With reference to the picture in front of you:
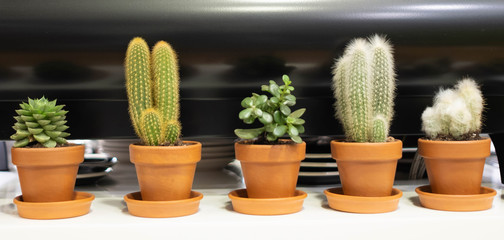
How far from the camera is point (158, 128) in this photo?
0.71 meters

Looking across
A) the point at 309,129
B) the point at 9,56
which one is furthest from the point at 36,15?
the point at 309,129

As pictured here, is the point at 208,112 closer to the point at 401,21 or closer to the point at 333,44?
the point at 333,44

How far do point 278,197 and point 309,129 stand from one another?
9.4 inches

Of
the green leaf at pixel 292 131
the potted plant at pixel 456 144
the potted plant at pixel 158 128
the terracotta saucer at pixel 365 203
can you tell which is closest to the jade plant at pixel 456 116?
the potted plant at pixel 456 144

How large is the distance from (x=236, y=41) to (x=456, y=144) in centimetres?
39

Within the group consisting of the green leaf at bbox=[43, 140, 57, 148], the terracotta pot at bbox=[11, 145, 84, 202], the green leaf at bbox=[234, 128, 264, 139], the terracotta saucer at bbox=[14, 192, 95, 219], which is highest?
the green leaf at bbox=[234, 128, 264, 139]

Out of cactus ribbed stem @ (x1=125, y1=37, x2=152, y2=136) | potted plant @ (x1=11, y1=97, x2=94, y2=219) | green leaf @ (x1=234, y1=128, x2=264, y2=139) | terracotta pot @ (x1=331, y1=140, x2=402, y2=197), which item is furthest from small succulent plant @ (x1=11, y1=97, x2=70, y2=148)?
terracotta pot @ (x1=331, y1=140, x2=402, y2=197)

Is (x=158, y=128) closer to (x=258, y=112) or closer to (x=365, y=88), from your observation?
(x=258, y=112)

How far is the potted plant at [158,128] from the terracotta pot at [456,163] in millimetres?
373

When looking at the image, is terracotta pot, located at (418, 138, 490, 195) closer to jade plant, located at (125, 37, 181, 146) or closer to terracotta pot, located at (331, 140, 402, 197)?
terracotta pot, located at (331, 140, 402, 197)

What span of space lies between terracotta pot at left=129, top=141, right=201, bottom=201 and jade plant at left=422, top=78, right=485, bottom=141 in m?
0.38

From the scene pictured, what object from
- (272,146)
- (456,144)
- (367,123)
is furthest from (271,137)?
(456,144)

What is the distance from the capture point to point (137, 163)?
2.36ft

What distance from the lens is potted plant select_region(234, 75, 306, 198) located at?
0.72 meters
